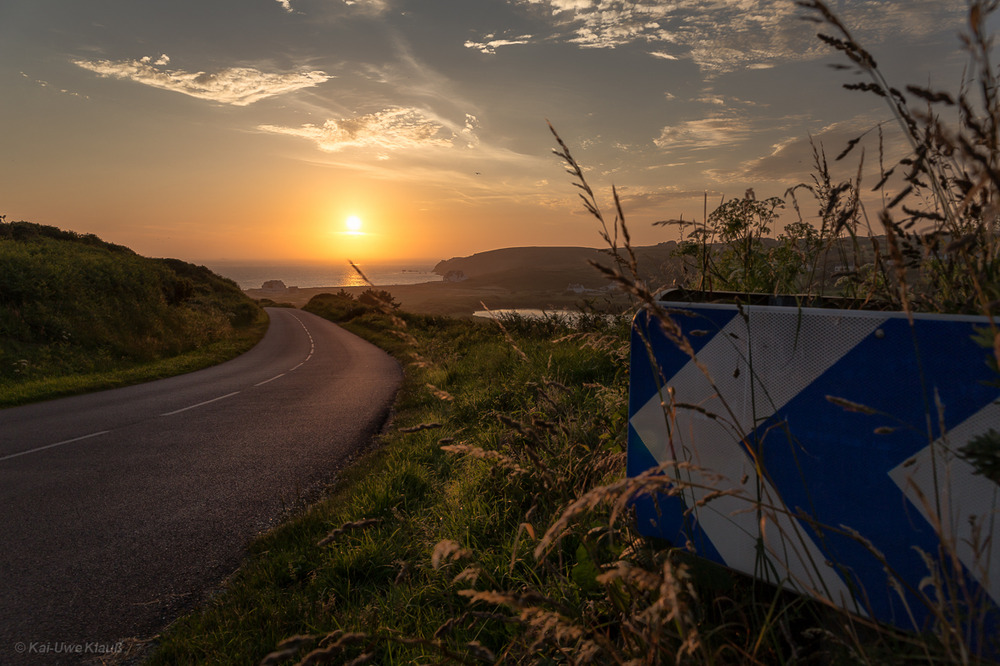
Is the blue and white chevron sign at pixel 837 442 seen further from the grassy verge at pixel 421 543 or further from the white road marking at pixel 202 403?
the white road marking at pixel 202 403

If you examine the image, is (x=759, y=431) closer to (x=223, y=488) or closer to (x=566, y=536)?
(x=566, y=536)

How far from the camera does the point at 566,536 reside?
3053mm

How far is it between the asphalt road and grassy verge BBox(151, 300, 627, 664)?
56 centimetres

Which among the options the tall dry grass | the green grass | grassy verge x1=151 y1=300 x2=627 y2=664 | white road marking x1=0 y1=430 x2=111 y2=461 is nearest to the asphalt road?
white road marking x1=0 y1=430 x2=111 y2=461

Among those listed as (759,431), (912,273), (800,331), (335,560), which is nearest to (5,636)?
(335,560)

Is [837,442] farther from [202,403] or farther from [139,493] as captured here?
[202,403]

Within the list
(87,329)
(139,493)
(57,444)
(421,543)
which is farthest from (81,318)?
(421,543)

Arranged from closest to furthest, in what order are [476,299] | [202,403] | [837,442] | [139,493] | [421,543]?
[837,442] < [421,543] < [139,493] < [202,403] < [476,299]

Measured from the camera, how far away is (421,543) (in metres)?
3.80

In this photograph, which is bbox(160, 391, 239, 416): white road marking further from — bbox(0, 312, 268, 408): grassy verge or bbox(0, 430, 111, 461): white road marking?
bbox(0, 312, 268, 408): grassy verge

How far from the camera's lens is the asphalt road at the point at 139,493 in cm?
365

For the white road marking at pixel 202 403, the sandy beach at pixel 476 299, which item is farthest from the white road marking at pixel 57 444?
the sandy beach at pixel 476 299

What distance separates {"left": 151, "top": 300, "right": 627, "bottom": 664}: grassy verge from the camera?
255 centimetres

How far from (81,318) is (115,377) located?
17.9 feet
